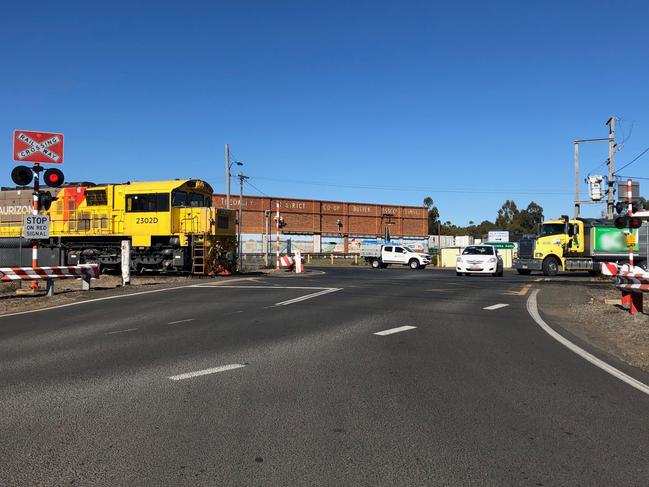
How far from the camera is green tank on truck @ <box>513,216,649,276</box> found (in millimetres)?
30734

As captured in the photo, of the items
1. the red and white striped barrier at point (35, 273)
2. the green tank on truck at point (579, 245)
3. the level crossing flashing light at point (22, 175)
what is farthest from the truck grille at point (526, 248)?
the level crossing flashing light at point (22, 175)

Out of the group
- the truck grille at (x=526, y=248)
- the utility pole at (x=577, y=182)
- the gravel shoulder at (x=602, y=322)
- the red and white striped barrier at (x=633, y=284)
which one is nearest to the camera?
the gravel shoulder at (x=602, y=322)

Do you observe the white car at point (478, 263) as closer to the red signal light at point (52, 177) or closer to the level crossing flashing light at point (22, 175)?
the red signal light at point (52, 177)

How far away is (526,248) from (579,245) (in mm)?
2964

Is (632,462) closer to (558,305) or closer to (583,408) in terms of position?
(583,408)

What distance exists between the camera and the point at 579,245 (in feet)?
101

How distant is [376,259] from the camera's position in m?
47.2

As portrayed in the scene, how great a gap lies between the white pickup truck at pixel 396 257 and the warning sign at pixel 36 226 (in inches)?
1280

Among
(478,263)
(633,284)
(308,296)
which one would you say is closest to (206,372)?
(308,296)

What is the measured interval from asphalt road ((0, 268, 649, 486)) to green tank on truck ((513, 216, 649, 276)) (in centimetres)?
2334

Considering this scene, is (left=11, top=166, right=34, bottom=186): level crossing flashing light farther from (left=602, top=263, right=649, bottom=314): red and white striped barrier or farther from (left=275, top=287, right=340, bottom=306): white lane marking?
(left=602, top=263, right=649, bottom=314): red and white striped barrier

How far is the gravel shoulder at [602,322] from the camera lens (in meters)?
8.77

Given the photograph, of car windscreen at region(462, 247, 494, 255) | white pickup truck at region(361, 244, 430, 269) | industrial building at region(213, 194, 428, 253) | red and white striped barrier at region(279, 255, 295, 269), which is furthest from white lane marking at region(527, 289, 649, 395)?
industrial building at region(213, 194, 428, 253)

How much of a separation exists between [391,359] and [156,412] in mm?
3468
